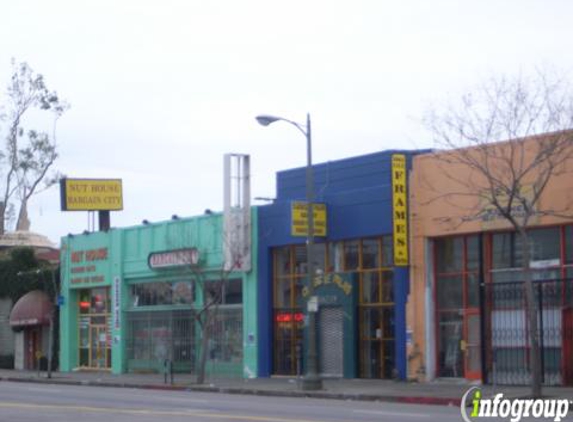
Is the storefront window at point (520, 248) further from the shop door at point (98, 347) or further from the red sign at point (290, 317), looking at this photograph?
the shop door at point (98, 347)

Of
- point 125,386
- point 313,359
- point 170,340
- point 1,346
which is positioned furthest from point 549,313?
point 1,346

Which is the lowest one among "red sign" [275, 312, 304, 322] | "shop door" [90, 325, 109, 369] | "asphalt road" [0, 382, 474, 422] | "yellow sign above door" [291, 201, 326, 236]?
"asphalt road" [0, 382, 474, 422]

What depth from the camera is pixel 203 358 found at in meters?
41.8

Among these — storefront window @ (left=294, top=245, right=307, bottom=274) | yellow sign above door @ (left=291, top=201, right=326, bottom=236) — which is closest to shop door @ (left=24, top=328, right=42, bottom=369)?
storefront window @ (left=294, top=245, right=307, bottom=274)

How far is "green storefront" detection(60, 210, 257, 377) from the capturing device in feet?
151

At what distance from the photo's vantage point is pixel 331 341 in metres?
41.2

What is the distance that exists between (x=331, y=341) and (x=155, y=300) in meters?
12.0

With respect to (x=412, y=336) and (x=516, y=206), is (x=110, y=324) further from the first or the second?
(x=516, y=206)

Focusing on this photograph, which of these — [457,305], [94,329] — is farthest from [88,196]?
[457,305]

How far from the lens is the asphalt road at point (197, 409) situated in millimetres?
24266

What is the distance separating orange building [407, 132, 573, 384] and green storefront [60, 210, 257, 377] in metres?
8.92

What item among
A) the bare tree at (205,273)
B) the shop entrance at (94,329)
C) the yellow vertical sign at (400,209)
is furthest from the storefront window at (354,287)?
the shop entrance at (94,329)

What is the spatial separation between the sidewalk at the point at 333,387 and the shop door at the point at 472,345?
474mm

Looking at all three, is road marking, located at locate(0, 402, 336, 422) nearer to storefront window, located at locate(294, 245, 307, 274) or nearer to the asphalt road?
the asphalt road
